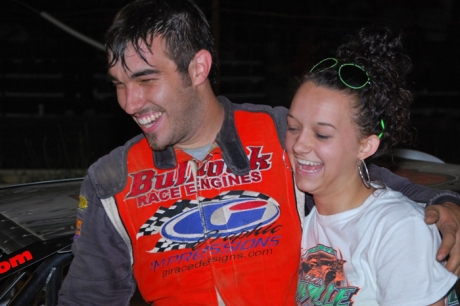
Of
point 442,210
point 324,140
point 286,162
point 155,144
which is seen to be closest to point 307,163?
point 324,140

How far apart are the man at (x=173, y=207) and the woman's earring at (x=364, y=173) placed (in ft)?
0.82

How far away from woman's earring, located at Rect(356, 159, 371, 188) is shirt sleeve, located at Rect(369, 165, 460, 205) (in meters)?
0.11

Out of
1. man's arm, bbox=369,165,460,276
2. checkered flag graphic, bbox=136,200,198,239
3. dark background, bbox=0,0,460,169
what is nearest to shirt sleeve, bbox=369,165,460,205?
man's arm, bbox=369,165,460,276

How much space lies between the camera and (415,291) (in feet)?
5.95

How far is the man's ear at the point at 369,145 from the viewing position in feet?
6.81

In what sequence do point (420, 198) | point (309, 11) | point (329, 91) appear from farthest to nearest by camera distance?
point (309, 11), point (420, 198), point (329, 91)

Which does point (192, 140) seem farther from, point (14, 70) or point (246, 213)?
point (14, 70)

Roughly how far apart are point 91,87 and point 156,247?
13816 millimetres

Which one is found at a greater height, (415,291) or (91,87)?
(415,291)

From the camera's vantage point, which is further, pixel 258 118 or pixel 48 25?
pixel 48 25

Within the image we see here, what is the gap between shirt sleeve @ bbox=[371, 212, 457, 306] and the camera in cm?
182

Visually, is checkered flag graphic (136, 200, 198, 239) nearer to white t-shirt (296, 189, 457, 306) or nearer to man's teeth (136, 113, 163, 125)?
man's teeth (136, 113, 163, 125)

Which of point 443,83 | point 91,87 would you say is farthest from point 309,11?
point 91,87

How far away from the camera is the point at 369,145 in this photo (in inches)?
82.0
